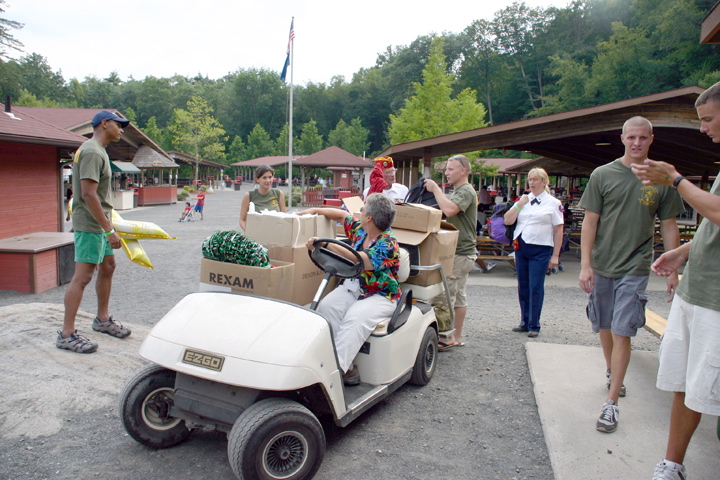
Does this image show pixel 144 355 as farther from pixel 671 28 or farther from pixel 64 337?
pixel 671 28

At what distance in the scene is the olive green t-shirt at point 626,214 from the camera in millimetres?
3387

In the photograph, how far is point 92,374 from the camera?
4.04 m

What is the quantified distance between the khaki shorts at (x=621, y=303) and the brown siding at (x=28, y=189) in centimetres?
987

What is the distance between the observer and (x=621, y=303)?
3.38m

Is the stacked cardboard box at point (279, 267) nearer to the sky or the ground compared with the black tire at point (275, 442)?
nearer to the sky

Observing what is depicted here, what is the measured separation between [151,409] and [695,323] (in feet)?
9.72

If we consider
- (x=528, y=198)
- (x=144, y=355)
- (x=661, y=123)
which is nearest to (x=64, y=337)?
(x=144, y=355)

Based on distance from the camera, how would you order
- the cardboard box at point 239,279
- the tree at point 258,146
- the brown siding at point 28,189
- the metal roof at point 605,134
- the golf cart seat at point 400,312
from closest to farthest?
1. the cardboard box at point 239,279
2. the golf cart seat at point 400,312
3. the metal roof at point 605,134
4. the brown siding at point 28,189
5. the tree at point 258,146

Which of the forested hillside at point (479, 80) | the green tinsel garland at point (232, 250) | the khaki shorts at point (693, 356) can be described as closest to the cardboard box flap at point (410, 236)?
the green tinsel garland at point (232, 250)

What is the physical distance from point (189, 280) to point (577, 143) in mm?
10352

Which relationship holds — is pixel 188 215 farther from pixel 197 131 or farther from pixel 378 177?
pixel 197 131

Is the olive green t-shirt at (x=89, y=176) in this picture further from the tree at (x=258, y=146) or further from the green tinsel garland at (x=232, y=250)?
the tree at (x=258, y=146)

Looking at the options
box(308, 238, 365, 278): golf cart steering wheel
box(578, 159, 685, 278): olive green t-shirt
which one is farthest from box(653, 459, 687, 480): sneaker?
box(308, 238, 365, 278): golf cart steering wheel

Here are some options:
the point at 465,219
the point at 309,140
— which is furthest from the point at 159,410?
the point at 309,140
